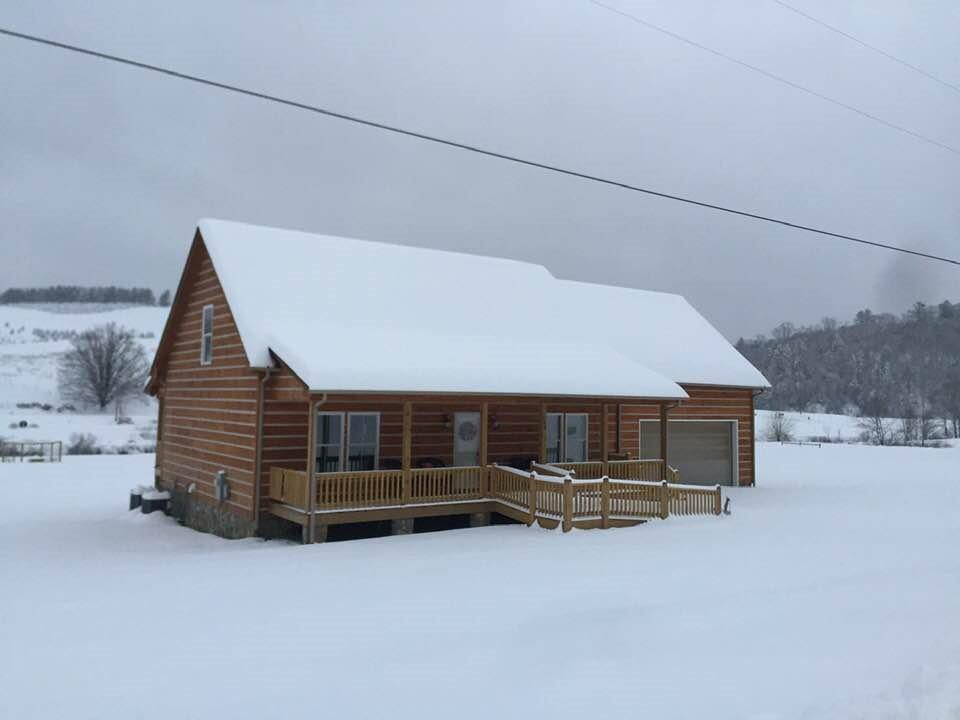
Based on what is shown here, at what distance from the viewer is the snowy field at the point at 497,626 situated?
17.7ft

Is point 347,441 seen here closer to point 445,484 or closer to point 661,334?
point 445,484

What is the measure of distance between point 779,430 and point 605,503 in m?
47.4

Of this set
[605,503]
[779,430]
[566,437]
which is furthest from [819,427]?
[605,503]

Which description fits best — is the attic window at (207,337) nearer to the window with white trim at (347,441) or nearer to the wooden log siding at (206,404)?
the wooden log siding at (206,404)

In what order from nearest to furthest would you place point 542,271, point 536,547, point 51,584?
point 51,584
point 536,547
point 542,271

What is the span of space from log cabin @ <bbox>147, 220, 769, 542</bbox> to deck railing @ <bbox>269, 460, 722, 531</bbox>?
0.04 metres

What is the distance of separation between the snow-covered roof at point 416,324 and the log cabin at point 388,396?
5cm

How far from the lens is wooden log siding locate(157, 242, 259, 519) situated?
14.1m

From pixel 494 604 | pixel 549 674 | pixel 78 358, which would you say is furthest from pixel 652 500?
pixel 78 358

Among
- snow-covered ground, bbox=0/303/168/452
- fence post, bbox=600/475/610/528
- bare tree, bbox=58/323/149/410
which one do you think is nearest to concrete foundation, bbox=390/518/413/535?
fence post, bbox=600/475/610/528

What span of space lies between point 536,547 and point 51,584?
23.6ft

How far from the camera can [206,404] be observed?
16.3 m

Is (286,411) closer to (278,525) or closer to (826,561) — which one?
(278,525)

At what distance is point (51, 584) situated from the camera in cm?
901
